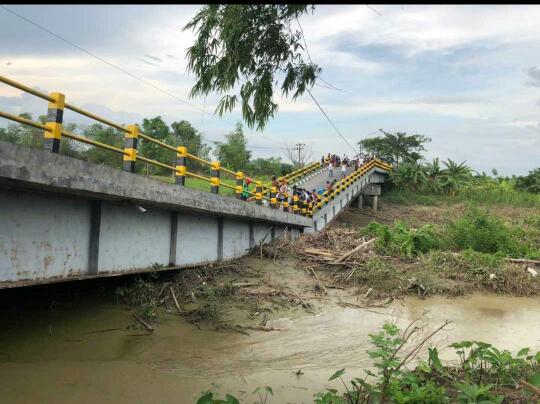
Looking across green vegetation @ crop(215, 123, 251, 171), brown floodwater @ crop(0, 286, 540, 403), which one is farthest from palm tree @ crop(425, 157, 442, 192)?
brown floodwater @ crop(0, 286, 540, 403)

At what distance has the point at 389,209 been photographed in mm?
41281

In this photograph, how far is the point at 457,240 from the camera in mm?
18266

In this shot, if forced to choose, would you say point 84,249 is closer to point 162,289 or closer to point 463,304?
point 162,289

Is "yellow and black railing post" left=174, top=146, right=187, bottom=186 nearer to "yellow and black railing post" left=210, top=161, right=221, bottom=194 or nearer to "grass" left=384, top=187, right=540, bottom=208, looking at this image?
"yellow and black railing post" left=210, top=161, right=221, bottom=194

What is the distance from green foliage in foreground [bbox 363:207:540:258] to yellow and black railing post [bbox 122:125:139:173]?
398 inches

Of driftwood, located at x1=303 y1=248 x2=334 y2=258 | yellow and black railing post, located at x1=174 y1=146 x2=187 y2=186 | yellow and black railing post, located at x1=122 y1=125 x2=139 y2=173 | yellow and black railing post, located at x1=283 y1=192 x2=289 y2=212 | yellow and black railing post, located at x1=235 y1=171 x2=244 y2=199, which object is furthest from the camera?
yellow and black railing post, located at x1=283 y1=192 x2=289 y2=212

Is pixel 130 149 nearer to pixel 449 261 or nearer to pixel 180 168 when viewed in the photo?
pixel 180 168

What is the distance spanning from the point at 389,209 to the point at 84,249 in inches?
1395

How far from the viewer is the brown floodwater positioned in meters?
7.04

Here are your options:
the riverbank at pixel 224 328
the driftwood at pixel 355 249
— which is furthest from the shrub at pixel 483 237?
the driftwood at pixel 355 249

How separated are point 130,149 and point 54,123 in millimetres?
1980

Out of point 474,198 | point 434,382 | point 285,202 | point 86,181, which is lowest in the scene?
point 434,382

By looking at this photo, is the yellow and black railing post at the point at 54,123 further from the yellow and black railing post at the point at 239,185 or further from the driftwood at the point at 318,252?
the driftwood at the point at 318,252

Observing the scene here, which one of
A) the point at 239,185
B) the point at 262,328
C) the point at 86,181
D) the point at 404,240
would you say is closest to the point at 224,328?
the point at 262,328
